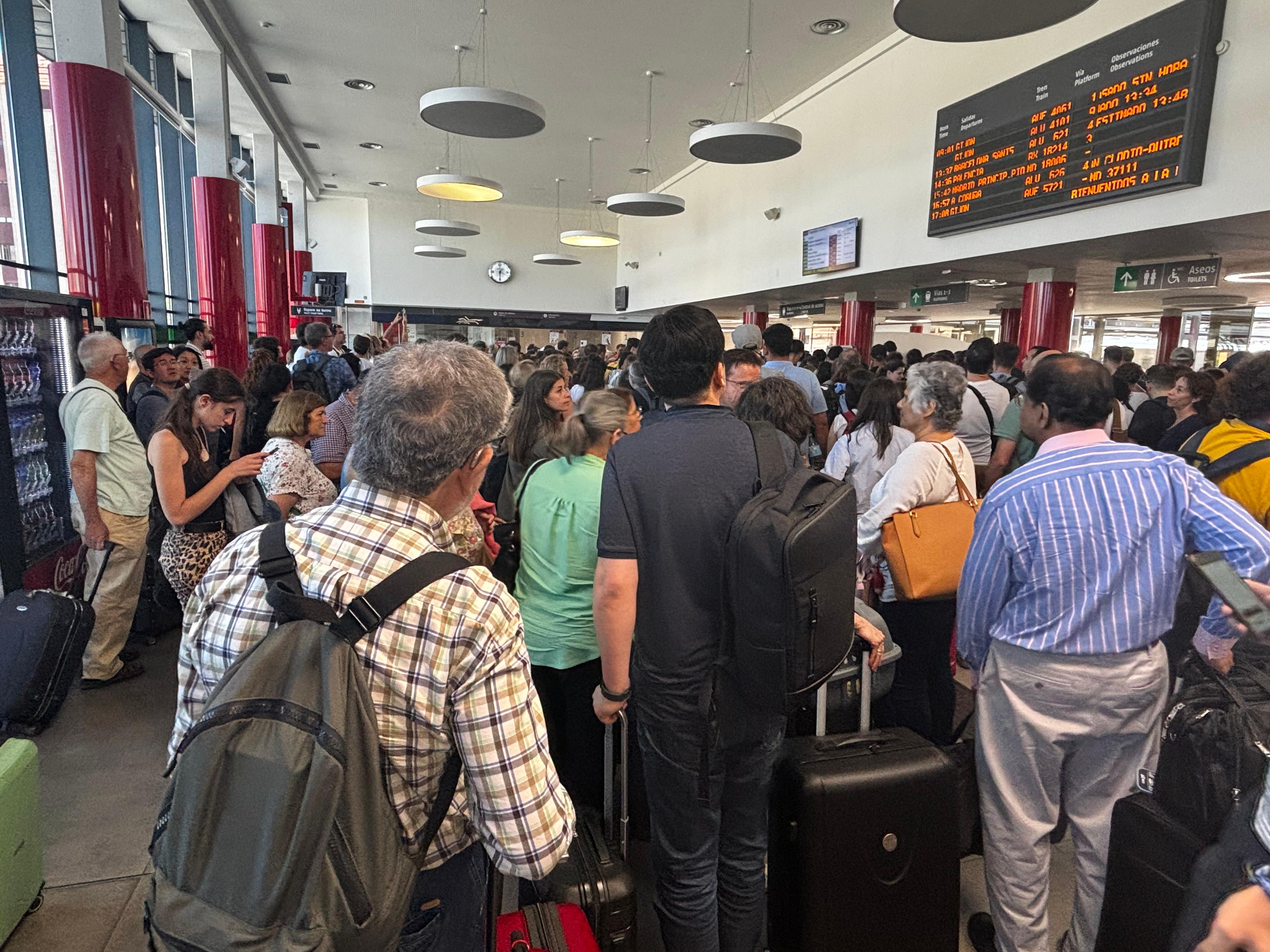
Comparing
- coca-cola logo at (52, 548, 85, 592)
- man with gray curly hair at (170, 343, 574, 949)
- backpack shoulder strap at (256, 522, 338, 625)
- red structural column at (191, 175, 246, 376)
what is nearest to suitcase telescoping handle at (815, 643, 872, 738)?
man with gray curly hair at (170, 343, 574, 949)

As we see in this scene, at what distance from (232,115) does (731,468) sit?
13.0 meters

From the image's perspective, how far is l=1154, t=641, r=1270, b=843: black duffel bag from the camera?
4.72 ft

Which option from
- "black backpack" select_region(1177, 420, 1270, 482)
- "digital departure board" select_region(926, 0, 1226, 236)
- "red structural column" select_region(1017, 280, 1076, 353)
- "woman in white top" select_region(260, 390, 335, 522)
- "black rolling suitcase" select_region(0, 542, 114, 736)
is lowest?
"black rolling suitcase" select_region(0, 542, 114, 736)

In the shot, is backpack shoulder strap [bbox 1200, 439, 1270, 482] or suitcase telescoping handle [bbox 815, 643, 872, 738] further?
backpack shoulder strap [bbox 1200, 439, 1270, 482]

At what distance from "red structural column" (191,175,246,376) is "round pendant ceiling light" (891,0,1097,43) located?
7162 millimetres

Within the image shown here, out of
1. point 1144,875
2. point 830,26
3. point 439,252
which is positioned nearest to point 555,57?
point 830,26

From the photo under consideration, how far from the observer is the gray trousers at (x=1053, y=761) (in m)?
1.72

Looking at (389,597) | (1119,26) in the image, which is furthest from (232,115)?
(389,597)

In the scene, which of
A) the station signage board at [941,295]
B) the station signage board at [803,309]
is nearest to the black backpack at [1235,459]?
the station signage board at [941,295]

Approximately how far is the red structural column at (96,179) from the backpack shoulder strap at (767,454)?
4947 mm

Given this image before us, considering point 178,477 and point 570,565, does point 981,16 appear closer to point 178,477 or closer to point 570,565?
point 570,565

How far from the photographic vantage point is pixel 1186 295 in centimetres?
1302

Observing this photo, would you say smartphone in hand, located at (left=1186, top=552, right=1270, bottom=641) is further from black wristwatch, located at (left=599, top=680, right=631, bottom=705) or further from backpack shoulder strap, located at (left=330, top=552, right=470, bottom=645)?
backpack shoulder strap, located at (left=330, top=552, right=470, bottom=645)

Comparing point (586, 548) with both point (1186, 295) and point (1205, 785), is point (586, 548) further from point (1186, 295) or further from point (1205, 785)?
point (1186, 295)
